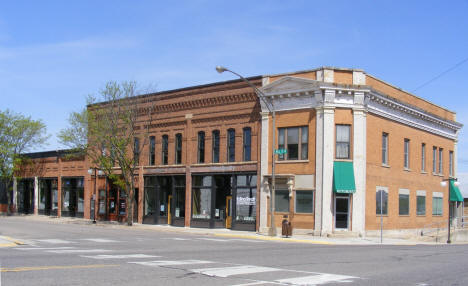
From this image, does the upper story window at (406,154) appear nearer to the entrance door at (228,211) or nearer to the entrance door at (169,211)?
the entrance door at (228,211)

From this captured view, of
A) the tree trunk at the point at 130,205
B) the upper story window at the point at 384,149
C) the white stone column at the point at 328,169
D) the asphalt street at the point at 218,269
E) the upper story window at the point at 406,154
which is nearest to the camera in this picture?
the asphalt street at the point at 218,269

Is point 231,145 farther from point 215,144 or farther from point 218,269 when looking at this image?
point 218,269

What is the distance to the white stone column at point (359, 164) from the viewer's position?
30.9 m

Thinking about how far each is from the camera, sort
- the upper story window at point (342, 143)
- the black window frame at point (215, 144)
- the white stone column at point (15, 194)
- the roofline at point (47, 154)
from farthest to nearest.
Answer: the white stone column at point (15, 194), the roofline at point (47, 154), the black window frame at point (215, 144), the upper story window at point (342, 143)

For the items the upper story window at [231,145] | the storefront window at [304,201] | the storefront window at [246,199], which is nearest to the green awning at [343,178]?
the storefront window at [304,201]

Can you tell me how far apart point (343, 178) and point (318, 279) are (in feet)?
64.7

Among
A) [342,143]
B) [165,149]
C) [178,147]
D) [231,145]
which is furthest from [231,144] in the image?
[342,143]

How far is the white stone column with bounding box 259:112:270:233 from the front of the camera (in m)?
33.3

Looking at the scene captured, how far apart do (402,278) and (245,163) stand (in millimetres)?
23087

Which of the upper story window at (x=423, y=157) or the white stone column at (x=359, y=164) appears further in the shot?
the upper story window at (x=423, y=157)

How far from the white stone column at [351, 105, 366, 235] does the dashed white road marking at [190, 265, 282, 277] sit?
1844 centimetres

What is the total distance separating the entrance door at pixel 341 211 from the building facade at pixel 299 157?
59 millimetres

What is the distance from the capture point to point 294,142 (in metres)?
32.7

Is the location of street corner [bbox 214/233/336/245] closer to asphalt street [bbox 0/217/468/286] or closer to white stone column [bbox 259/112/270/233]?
white stone column [bbox 259/112/270/233]
